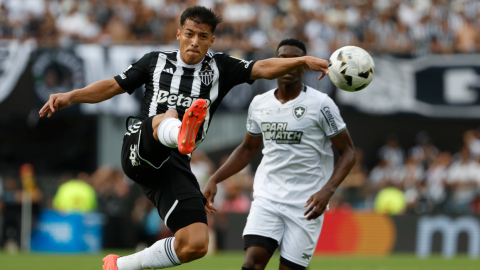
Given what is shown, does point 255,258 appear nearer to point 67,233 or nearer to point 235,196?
point 235,196

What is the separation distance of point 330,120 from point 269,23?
1168 cm

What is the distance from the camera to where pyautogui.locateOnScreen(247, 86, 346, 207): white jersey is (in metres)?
6.25

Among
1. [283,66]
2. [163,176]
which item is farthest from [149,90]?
[283,66]

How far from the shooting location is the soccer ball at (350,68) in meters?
5.22

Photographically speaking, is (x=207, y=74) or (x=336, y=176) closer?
(x=207, y=74)

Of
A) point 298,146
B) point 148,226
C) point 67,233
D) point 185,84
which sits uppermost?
point 185,84

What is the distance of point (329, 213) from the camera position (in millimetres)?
14508

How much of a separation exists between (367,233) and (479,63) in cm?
523

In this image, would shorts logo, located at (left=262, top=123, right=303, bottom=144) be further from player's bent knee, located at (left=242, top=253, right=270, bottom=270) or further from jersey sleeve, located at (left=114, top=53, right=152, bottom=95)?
jersey sleeve, located at (left=114, top=53, right=152, bottom=95)

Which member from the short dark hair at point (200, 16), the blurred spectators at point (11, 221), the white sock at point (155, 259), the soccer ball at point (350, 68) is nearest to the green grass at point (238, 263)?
the blurred spectators at point (11, 221)

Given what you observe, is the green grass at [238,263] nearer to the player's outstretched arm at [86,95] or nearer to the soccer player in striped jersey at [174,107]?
the soccer player in striped jersey at [174,107]

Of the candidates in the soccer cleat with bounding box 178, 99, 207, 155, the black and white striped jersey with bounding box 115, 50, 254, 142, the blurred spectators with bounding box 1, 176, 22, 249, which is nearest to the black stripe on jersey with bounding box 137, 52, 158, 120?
the black and white striped jersey with bounding box 115, 50, 254, 142

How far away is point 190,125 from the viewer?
5.04 metres

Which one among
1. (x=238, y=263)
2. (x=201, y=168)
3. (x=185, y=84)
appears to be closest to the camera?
(x=185, y=84)
